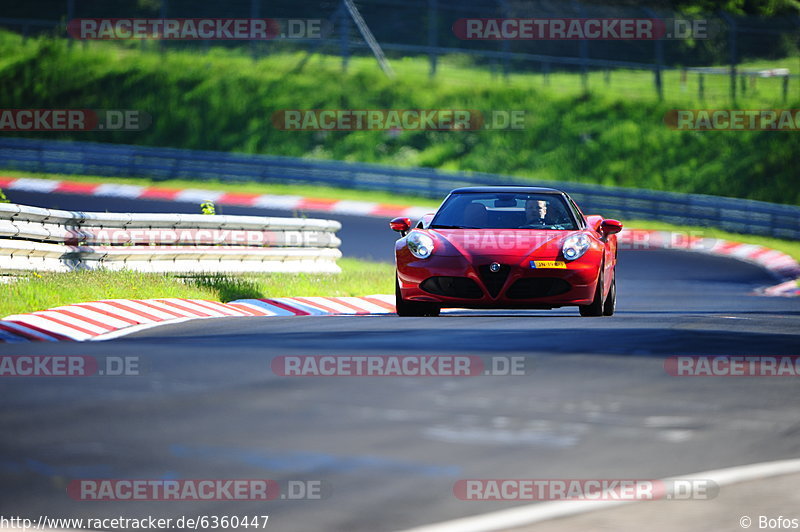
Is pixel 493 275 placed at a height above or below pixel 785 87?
below

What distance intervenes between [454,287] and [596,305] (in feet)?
5.31

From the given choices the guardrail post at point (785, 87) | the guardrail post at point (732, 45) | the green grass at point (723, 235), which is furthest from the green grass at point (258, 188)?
the guardrail post at point (785, 87)

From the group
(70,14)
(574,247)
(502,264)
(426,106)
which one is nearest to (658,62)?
(426,106)

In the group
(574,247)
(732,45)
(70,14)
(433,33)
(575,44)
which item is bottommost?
(574,247)

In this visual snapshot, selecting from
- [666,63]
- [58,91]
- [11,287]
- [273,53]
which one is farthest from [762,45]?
[11,287]

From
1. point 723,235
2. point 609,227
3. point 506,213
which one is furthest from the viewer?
point 723,235

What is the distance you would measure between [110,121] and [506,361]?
1415 inches

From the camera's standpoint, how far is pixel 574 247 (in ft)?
40.2

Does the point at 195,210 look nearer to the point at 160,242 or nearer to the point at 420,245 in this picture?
the point at 160,242

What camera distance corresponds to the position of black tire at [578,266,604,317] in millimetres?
12685

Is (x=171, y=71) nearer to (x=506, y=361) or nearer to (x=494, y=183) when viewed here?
(x=494, y=183)

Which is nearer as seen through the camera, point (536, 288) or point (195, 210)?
point (536, 288)

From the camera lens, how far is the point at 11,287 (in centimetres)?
1274

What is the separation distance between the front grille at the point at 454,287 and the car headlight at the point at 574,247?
889mm
